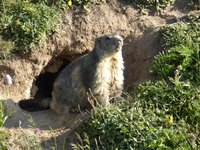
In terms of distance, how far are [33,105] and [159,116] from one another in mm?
3813

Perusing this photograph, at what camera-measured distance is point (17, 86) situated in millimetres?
6496

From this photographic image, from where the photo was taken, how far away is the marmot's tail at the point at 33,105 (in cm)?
630

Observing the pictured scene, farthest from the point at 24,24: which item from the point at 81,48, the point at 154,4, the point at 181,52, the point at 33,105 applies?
the point at 154,4

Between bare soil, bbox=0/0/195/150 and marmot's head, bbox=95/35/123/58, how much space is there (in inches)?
51.1

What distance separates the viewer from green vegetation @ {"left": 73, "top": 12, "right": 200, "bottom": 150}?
12.2ft

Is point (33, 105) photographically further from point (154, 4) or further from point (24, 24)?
point (154, 4)

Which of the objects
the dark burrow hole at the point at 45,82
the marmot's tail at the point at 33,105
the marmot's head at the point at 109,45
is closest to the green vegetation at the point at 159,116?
the marmot's head at the point at 109,45

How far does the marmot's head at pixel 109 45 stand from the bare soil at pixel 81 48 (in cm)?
130

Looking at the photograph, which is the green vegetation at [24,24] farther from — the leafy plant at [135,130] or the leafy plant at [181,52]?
the leafy plant at [181,52]

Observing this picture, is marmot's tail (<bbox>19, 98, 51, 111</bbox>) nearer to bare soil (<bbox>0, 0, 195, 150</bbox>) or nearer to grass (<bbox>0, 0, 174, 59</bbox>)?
bare soil (<bbox>0, 0, 195, 150</bbox>)

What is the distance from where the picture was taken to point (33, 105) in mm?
6520

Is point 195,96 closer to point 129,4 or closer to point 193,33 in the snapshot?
point 193,33

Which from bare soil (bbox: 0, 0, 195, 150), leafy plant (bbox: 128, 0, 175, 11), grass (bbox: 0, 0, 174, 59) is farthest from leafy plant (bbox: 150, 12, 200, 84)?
grass (bbox: 0, 0, 174, 59)

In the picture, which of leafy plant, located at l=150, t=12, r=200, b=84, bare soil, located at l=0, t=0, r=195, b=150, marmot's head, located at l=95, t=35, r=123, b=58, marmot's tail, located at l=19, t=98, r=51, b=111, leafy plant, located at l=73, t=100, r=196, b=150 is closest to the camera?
leafy plant, located at l=73, t=100, r=196, b=150
